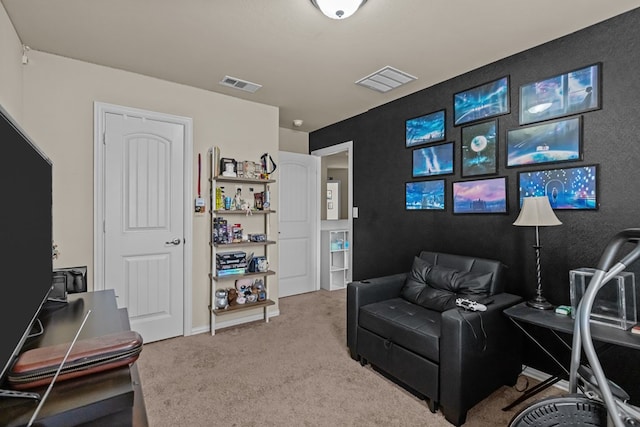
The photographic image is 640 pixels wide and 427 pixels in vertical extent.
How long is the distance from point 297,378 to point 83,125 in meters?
2.78

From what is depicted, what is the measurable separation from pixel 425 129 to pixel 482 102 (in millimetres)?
603

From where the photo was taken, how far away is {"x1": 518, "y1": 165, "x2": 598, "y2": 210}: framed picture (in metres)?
2.12

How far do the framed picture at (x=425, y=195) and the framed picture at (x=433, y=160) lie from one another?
10cm

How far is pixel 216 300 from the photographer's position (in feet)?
10.6

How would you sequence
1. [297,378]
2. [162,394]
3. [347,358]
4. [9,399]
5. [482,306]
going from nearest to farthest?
[9,399] → [482,306] → [162,394] → [297,378] → [347,358]

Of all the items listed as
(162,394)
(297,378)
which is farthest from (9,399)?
(297,378)

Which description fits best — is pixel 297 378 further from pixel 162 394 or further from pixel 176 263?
pixel 176 263

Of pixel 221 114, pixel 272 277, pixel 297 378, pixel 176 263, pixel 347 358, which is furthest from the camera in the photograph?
pixel 272 277

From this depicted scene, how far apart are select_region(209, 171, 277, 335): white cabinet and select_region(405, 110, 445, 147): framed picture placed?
5.43ft

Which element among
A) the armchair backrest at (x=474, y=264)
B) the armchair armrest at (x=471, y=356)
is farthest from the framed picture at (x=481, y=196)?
the armchair armrest at (x=471, y=356)

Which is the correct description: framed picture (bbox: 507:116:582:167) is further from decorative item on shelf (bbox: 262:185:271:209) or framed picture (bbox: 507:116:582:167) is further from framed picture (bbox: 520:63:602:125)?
decorative item on shelf (bbox: 262:185:271:209)

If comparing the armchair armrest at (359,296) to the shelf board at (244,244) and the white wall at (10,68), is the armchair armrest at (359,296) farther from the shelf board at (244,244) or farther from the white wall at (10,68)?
the white wall at (10,68)

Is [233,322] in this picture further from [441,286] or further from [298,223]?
[441,286]

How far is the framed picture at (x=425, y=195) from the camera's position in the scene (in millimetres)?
3102
